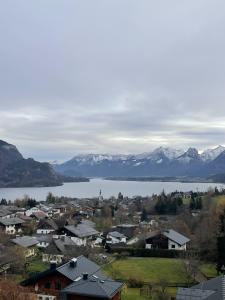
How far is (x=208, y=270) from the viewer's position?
3647 cm

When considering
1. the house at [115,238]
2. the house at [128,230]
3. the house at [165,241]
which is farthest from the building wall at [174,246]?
the house at [128,230]

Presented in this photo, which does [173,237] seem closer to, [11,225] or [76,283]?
[11,225]

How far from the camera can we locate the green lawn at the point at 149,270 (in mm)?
33562

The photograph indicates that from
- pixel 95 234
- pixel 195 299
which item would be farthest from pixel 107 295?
pixel 95 234

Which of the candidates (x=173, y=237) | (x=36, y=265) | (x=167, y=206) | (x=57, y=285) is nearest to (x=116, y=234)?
(x=173, y=237)

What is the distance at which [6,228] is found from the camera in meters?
58.2

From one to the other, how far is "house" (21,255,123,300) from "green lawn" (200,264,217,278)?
1178 centimetres

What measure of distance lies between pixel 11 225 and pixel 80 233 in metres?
12.4

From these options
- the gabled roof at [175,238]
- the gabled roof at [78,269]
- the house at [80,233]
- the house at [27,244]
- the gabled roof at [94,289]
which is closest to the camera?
the gabled roof at [94,289]

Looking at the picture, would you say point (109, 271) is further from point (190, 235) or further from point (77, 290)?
point (190, 235)

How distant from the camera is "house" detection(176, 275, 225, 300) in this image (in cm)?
1906

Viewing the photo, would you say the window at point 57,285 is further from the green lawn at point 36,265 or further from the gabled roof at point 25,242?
the gabled roof at point 25,242

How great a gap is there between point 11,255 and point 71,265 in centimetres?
1025

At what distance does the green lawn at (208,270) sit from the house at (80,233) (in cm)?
1571
